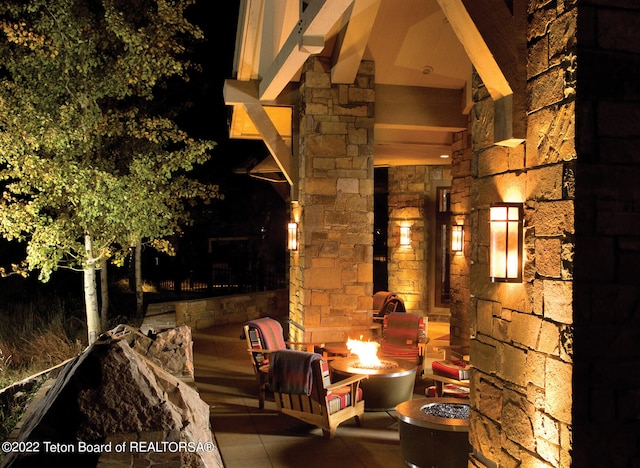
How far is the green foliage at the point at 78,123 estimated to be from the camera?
7.67 metres

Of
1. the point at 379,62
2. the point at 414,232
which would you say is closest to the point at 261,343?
the point at 379,62

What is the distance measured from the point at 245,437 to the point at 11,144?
490 centimetres

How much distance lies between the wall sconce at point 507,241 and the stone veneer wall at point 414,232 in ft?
31.9

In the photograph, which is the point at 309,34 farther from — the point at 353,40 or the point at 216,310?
the point at 216,310

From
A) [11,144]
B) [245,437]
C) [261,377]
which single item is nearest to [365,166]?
[261,377]

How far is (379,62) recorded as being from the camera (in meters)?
8.43

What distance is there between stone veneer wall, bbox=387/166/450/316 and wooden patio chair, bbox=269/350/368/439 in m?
7.03

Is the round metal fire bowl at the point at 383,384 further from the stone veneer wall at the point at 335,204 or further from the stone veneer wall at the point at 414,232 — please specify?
the stone veneer wall at the point at 414,232

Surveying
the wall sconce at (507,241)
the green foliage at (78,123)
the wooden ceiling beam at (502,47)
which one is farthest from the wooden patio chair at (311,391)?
the green foliage at (78,123)

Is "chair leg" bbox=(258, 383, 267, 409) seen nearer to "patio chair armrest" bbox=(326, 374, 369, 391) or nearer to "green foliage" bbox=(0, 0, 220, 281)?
"patio chair armrest" bbox=(326, 374, 369, 391)

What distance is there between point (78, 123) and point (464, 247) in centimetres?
660

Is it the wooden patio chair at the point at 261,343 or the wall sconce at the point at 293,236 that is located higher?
the wall sconce at the point at 293,236

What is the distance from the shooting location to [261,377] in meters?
7.07

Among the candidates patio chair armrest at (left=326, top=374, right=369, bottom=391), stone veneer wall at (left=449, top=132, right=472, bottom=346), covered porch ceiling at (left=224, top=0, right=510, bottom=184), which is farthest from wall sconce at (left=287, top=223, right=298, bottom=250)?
stone veneer wall at (left=449, top=132, right=472, bottom=346)
